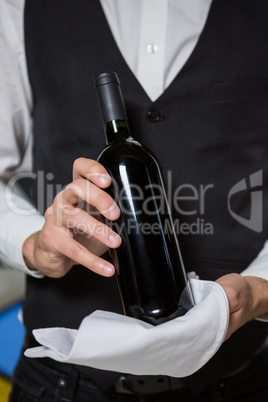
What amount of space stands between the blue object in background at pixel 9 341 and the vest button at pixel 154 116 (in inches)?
71.4

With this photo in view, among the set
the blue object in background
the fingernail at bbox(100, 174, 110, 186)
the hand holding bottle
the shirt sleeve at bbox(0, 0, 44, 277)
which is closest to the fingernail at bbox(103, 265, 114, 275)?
the hand holding bottle

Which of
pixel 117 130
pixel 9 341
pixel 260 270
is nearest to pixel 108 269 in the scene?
pixel 117 130

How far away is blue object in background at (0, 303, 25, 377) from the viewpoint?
233 cm

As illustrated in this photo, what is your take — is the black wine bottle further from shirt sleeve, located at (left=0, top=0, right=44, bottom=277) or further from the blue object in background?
the blue object in background

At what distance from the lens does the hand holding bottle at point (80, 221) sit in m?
0.65

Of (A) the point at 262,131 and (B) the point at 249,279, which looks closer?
(B) the point at 249,279

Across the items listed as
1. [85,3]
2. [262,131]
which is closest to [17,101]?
[85,3]

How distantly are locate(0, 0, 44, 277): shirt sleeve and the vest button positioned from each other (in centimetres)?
30

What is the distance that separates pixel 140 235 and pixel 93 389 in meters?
0.38

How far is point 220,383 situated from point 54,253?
440 mm

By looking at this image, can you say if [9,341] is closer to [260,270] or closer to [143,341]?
[260,270]

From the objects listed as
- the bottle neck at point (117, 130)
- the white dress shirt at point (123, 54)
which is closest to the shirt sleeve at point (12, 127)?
the white dress shirt at point (123, 54)

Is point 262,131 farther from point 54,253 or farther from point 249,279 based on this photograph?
point 54,253

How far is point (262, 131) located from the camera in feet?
3.06
